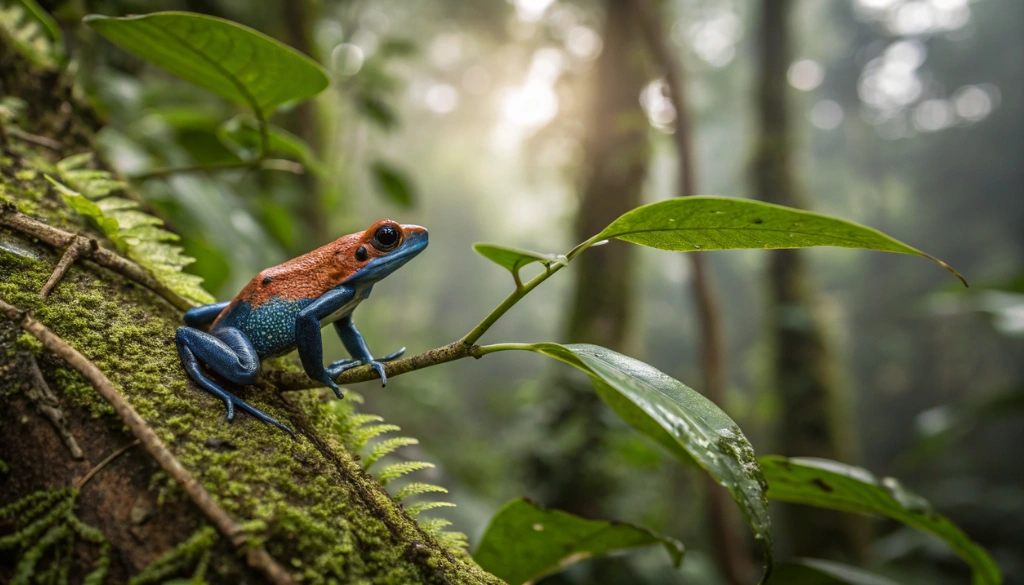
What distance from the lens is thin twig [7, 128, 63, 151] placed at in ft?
5.05

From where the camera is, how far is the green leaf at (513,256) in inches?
35.9

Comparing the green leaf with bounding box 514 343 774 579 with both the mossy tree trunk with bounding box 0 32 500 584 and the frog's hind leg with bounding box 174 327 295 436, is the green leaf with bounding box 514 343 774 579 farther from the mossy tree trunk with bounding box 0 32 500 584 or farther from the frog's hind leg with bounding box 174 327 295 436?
the frog's hind leg with bounding box 174 327 295 436

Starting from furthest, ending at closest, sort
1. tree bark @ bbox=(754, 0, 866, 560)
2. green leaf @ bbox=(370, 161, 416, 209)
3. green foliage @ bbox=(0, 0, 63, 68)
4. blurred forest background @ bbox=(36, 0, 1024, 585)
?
tree bark @ bbox=(754, 0, 866, 560) < blurred forest background @ bbox=(36, 0, 1024, 585) < green leaf @ bbox=(370, 161, 416, 209) < green foliage @ bbox=(0, 0, 63, 68)

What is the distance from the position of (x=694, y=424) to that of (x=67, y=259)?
4.15ft

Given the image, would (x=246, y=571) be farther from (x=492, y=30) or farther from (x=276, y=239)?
(x=492, y=30)

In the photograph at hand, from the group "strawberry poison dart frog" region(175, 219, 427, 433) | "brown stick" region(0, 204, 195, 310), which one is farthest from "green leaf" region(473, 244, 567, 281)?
"brown stick" region(0, 204, 195, 310)

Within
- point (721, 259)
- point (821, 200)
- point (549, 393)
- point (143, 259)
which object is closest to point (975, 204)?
point (821, 200)

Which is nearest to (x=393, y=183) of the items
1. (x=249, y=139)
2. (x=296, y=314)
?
(x=249, y=139)

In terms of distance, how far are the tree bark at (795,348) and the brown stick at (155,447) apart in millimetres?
6351

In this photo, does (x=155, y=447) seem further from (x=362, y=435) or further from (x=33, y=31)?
(x=33, y=31)

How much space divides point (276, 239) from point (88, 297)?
1813 millimetres

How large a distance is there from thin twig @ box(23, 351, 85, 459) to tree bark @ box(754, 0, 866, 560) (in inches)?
256

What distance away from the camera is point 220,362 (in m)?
1.12

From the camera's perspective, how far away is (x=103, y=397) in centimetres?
94
